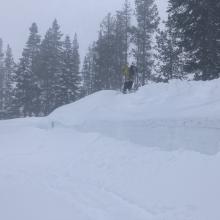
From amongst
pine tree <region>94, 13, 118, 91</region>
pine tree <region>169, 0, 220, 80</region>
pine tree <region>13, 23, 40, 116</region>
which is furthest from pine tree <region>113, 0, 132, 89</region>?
pine tree <region>169, 0, 220, 80</region>

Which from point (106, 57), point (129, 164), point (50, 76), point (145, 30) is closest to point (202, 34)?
point (129, 164)

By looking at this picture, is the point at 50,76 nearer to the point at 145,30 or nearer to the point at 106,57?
the point at 106,57

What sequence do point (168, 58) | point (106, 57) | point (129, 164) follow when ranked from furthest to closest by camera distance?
point (106, 57), point (168, 58), point (129, 164)

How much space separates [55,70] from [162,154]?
142 feet

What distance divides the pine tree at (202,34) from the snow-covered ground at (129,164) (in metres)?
4.46

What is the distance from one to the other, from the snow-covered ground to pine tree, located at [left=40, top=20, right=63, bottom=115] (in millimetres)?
32042

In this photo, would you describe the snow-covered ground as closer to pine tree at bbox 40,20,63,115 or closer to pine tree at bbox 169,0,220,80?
pine tree at bbox 169,0,220,80

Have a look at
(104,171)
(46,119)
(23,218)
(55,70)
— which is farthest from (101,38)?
(23,218)

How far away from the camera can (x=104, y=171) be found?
11.8 meters

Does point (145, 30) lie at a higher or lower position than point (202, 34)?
higher

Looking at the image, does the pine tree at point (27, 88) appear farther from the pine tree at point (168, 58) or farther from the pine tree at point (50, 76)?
the pine tree at point (168, 58)

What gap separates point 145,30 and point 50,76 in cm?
1406

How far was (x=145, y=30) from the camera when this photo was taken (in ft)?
141

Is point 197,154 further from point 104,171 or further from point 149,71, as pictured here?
point 149,71
